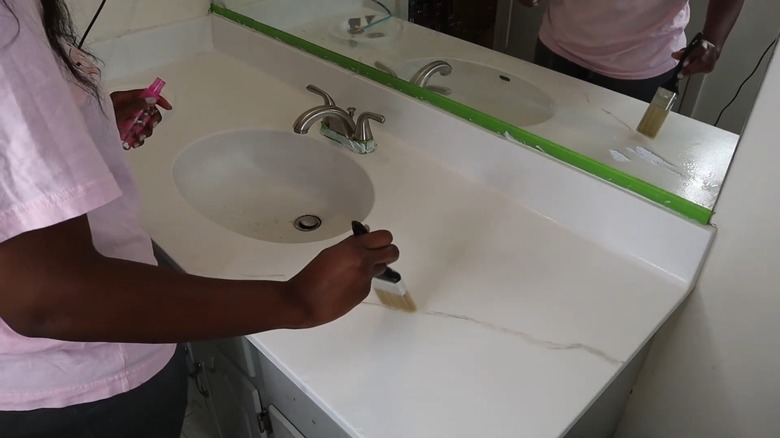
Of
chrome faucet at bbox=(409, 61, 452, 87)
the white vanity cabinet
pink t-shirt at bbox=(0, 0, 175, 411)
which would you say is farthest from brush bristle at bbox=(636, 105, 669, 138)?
pink t-shirt at bbox=(0, 0, 175, 411)

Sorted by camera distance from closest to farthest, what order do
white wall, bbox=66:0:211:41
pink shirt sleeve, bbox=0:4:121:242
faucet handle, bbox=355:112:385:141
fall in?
pink shirt sleeve, bbox=0:4:121:242
faucet handle, bbox=355:112:385:141
white wall, bbox=66:0:211:41

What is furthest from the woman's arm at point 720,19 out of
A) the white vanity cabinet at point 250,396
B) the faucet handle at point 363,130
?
the white vanity cabinet at point 250,396

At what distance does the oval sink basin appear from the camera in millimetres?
1154

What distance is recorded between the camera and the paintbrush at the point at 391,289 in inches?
28.3

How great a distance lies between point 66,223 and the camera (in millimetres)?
426

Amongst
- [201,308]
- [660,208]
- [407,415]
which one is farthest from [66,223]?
[660,208]

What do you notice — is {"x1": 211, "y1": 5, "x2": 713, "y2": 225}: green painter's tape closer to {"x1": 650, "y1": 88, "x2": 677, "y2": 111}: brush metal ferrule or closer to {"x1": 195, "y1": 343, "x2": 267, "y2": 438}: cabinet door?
{"x1": 650, "y1": 88, "x2": 677, "y2": 111}: brush metal ferrule

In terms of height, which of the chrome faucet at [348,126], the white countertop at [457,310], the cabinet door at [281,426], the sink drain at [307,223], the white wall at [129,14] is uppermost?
the white wall at [129,14]

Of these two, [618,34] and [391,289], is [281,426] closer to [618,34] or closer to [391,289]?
[391,289]

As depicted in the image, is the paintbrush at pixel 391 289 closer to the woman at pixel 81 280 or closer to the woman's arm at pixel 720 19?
the woman at pixel 81 280

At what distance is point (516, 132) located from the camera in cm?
95

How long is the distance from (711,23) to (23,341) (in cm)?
88

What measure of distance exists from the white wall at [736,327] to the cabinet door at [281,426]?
23.0 inches

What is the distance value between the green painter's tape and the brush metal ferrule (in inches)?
4.5
